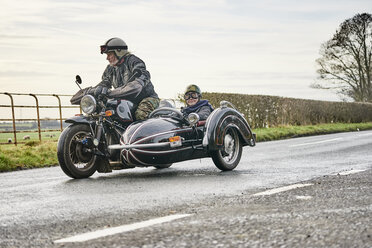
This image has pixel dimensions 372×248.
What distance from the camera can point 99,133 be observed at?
25.7 feet

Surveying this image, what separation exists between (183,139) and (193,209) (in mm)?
3271

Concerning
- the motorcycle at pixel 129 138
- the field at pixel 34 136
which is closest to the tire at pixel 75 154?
the motorcycle at pixel 129 138

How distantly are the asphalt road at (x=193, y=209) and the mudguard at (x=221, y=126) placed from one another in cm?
50

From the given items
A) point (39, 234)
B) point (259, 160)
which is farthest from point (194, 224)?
point (259, 160)

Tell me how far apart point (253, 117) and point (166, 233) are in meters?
22.3

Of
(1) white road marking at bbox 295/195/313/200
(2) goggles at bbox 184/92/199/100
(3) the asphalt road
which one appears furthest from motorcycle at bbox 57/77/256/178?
(1) white road marking at bbox 295/195/313/200

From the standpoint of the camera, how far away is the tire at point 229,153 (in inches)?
332

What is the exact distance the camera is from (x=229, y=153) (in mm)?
8734

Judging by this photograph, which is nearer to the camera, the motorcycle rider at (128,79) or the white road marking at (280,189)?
the white road marking at (280,189)

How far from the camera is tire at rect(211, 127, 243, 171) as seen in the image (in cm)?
843

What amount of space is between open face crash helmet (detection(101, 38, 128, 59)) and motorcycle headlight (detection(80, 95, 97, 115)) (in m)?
0.99

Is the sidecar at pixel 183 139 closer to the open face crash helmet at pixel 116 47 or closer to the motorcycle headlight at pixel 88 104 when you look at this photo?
the motorcycle headlight at pixel 88 104

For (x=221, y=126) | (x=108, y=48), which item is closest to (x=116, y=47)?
(x=108, y=48)

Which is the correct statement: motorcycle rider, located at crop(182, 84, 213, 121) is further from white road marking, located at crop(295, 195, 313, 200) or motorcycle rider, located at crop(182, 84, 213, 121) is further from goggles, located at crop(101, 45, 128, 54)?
white road marking, located at crop(295, 195, 313, 200)
